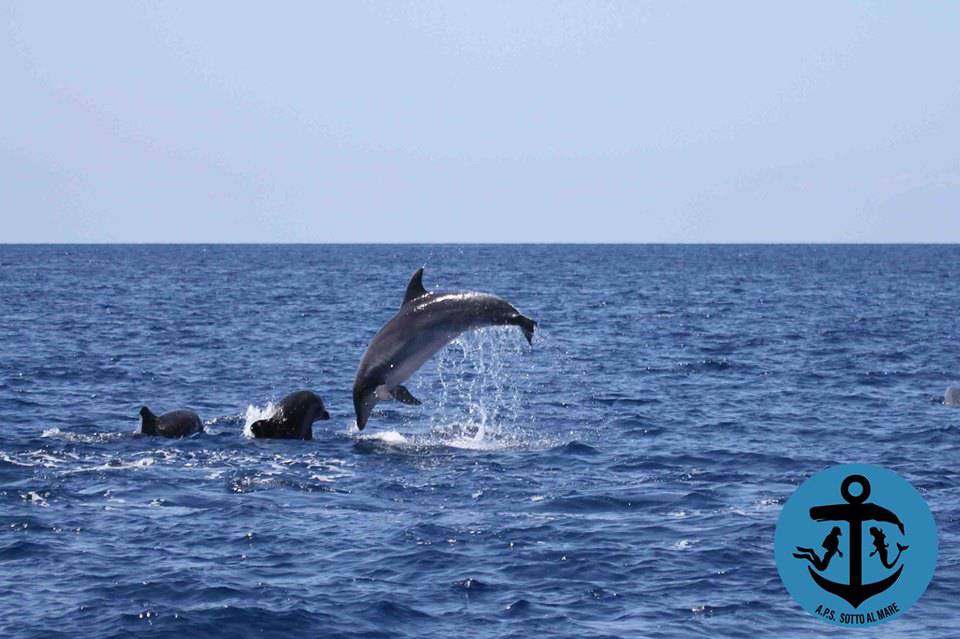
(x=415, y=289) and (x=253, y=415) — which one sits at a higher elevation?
(x=415, y=289)

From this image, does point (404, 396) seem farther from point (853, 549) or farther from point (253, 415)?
point (853, 549)

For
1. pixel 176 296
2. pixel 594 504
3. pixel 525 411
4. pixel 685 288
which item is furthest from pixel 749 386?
pixel 685 288

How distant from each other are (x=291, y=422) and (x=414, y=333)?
4357 millimetres

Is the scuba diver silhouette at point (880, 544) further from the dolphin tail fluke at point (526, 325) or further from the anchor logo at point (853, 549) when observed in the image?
the dolphin tail fluke at point (526, 325)

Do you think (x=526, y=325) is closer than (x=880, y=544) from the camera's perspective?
No

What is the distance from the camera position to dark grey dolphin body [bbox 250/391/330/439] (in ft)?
83.8

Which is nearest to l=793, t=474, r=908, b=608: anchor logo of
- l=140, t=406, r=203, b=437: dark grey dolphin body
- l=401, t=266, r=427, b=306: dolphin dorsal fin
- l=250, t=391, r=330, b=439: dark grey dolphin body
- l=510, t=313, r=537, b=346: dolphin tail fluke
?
l=510, t=313, r=537, b=346: dolphin tail fluke

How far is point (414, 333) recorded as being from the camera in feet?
73.3

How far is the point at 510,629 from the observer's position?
1406 cm

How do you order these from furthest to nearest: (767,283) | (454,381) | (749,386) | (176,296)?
(767,283), (176,296), (454,381), (749,386)

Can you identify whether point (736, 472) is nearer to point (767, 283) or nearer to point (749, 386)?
point (749, 386)

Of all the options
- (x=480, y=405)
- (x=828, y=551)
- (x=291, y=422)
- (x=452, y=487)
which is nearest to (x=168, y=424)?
(x=291, y=422)

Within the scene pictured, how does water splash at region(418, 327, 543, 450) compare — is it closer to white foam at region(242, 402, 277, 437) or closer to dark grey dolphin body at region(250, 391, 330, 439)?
dark grey dolphin body at region(250, 391, 330, 439)

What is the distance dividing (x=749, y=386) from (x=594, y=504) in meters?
17.9
